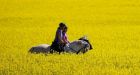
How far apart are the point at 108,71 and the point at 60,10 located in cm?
2689

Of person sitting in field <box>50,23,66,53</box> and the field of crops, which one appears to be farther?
person sitting in field <box>50,23,66,53</box>

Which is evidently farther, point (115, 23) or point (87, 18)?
point (87, 18)

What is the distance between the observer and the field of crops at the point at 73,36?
1147 cm

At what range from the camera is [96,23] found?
3020 cm

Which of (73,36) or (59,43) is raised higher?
(59,43)

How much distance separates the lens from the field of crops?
1147 cm

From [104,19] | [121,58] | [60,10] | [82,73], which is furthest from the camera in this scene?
[60,10]

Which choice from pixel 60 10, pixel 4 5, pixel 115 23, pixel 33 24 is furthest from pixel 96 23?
pixel 4 5

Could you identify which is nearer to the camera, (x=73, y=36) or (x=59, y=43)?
(x=59, y=43)

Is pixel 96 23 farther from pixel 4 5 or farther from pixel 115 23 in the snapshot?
pixel 4 5

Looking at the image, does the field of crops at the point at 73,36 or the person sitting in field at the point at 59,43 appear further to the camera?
the person sitting in field at the point at 59,43

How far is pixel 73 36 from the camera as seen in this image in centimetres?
2192

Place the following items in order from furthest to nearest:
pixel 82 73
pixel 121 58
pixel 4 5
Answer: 1. pixel 4 5
2. pixel 121 58
3. pixel 82 73

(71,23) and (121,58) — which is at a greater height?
(121,58)
